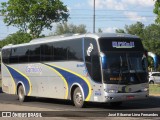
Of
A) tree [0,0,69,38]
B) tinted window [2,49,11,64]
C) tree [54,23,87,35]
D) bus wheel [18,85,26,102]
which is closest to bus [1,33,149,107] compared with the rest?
bus wheel [18,85,26,102]

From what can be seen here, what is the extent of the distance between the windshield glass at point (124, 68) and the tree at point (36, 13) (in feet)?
88.8

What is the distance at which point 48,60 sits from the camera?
23.8m

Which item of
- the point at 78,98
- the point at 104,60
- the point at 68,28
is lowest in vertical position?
the point at 78,98

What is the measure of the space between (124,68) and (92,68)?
4.56 feet

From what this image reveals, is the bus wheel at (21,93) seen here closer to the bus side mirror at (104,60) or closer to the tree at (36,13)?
the bus side mirror at (104,60)

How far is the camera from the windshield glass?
19.6 m

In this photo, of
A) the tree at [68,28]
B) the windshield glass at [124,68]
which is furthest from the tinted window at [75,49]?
the tree at [68,28]

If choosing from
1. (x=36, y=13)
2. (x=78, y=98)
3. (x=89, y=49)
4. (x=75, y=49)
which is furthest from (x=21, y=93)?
(x=36, y=13)

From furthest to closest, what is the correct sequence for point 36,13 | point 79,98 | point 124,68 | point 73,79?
point 36,13, point 73,79, point 79,98, point 124,68

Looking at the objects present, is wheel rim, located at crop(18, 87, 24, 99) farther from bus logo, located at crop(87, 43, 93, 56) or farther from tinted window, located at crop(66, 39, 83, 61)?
bus logo, located at crop(87, 43, 93, 56)

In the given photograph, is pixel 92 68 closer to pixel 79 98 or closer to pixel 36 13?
pixel 79 98

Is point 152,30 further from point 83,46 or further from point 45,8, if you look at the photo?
point 83,46

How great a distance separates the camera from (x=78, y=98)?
21219mm

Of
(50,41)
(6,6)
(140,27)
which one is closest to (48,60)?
(50,41)
